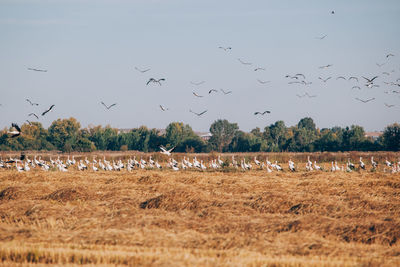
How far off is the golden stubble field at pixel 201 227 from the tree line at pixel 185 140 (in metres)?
Answer: 51.8

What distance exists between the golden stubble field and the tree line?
5181cm

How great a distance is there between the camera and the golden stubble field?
10.9 metres

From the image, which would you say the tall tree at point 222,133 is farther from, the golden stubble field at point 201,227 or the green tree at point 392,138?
the golden stubble field at point 201,227

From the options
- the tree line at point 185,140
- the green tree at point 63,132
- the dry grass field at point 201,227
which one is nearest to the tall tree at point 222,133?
the tree line at point 185,140

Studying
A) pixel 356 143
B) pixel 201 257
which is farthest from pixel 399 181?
pixel 356 143

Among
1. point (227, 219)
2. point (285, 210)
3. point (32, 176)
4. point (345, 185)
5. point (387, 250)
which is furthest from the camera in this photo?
point (32, 176)

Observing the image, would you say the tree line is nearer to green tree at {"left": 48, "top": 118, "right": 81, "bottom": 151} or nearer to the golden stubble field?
green tree at {"left": 48, "top": 118, "right": 81, "bottom": 151}

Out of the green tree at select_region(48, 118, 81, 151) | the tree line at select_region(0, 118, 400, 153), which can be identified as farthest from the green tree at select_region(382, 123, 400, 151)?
the green tree at select_region(48, 118, 81, 151)

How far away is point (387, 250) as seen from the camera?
464 inches

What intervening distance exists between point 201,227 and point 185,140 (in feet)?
222

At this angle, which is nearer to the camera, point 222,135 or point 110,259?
point 110,259

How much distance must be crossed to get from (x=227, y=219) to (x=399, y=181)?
35.2ft

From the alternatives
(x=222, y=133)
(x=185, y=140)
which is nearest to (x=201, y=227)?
(x=185, y=140)

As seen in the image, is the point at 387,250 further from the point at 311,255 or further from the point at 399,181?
the point at 399,181
